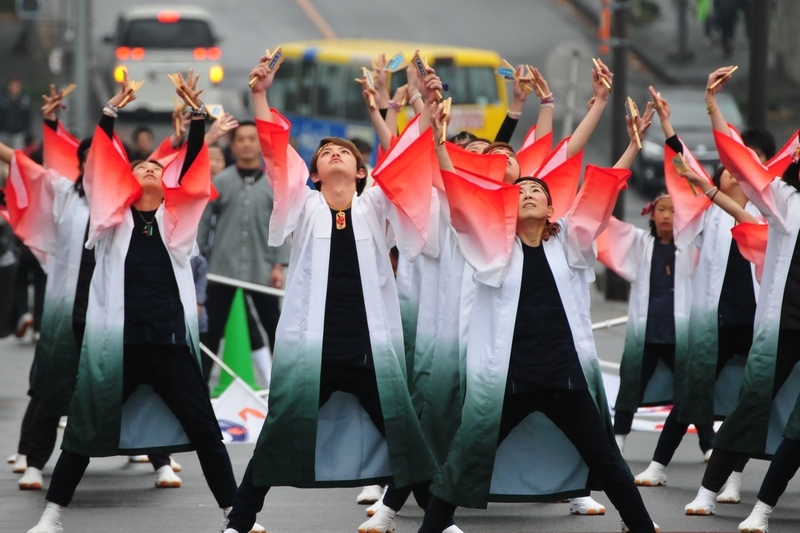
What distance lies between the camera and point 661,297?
7898mm

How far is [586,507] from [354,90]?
16.5 m

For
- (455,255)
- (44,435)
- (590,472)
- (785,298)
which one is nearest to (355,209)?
(455,255)

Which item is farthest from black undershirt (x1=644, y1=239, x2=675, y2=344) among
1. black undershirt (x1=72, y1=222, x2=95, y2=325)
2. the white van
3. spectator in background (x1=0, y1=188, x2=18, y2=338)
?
the white van

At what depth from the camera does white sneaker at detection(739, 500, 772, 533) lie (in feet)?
20.6

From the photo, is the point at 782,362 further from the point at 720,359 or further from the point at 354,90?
the point at 354,90

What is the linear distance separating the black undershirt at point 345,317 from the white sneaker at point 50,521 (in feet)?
4.63

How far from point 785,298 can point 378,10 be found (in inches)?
1297

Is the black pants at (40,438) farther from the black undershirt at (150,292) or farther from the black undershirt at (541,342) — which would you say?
the black undershirt at (541,342)

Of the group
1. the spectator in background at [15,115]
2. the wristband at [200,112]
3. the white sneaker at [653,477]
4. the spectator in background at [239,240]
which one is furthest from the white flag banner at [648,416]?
the spectator in background at [15,115]

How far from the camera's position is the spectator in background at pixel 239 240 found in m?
9.66

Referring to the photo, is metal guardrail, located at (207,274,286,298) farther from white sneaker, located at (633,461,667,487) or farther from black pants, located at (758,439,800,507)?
black pants, located at (758,439,800,507)

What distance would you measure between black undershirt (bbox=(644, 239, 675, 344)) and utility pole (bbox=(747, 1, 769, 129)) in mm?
6618

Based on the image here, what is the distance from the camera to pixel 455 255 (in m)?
6.73

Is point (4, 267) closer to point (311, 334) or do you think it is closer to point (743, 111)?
point (311, 334)
